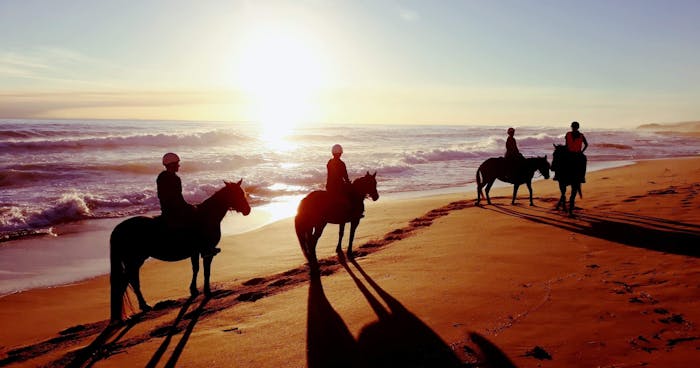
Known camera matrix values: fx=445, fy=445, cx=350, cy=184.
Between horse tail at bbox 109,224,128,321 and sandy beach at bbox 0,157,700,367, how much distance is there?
0.28m

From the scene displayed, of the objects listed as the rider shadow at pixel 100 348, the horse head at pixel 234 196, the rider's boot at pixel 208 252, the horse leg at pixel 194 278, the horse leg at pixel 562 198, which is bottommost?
the rider shadow at pixel 100 348

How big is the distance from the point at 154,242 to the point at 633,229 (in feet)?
31.9

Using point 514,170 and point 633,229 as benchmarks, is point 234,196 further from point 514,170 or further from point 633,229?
point 514,170

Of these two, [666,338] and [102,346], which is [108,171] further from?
[666,338]

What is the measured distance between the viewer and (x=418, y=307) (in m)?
5.85

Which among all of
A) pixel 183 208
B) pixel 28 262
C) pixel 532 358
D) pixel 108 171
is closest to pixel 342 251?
pixel 183 208

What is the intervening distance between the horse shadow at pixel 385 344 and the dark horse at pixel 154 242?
7.83 ft

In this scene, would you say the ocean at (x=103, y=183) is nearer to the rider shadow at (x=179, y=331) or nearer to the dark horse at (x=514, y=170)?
the dark horse at (x=514, y=170)

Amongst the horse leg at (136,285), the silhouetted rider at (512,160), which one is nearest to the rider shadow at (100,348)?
the horse leg at (136,285)

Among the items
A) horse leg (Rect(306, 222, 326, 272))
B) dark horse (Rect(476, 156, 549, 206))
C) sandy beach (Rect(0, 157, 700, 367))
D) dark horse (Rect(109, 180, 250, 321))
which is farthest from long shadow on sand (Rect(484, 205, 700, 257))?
dark horse (Rect(109, 180, 250, 321))

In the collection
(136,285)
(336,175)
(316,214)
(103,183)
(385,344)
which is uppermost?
(336,175)

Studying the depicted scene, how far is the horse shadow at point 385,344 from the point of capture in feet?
14.4

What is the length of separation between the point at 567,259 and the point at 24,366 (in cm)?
797

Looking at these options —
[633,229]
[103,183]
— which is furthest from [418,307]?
[103,183]
